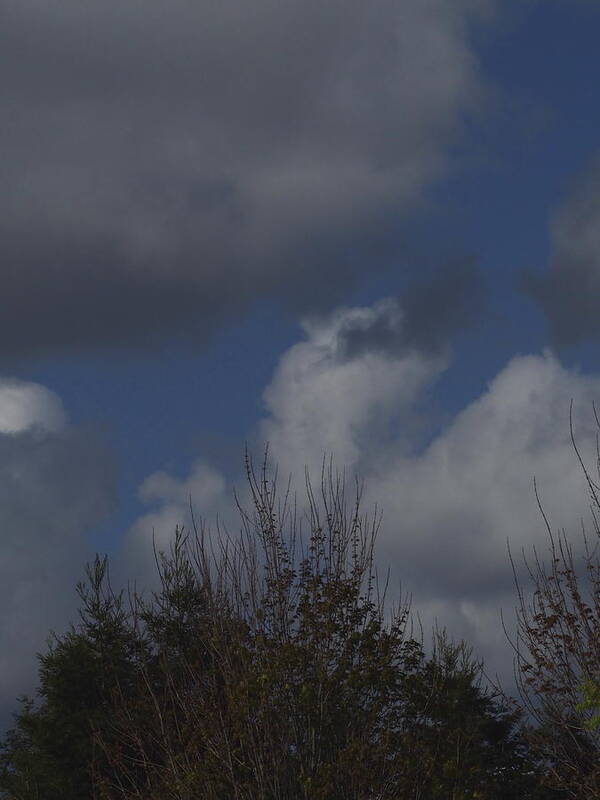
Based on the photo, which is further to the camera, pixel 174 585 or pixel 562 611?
pixel 174 585

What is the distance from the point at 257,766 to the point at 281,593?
252cm

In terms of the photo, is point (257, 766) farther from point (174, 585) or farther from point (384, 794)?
point (174, 585)

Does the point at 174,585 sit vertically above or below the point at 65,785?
above

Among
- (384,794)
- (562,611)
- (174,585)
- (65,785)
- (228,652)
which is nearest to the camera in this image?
(384,794)

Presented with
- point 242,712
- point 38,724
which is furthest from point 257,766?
point 38,724

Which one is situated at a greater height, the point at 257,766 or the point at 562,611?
the point at 562,611

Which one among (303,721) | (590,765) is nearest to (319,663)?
(303,721)

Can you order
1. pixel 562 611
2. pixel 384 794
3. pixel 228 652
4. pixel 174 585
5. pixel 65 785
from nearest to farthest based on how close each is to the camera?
pixel 384 794
pixel 228 652
pixel 562 611
pixel 65 785
pixel 174 585

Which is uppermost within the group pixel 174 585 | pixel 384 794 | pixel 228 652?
pixel 174 585

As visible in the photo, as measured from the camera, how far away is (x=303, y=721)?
15609 millimetres

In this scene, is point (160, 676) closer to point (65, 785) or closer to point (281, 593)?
point (65, 785)

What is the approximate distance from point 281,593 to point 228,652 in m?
1.16

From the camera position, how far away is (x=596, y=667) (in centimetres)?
1684

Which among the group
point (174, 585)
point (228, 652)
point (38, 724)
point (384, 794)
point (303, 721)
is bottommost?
point (384, 794)
